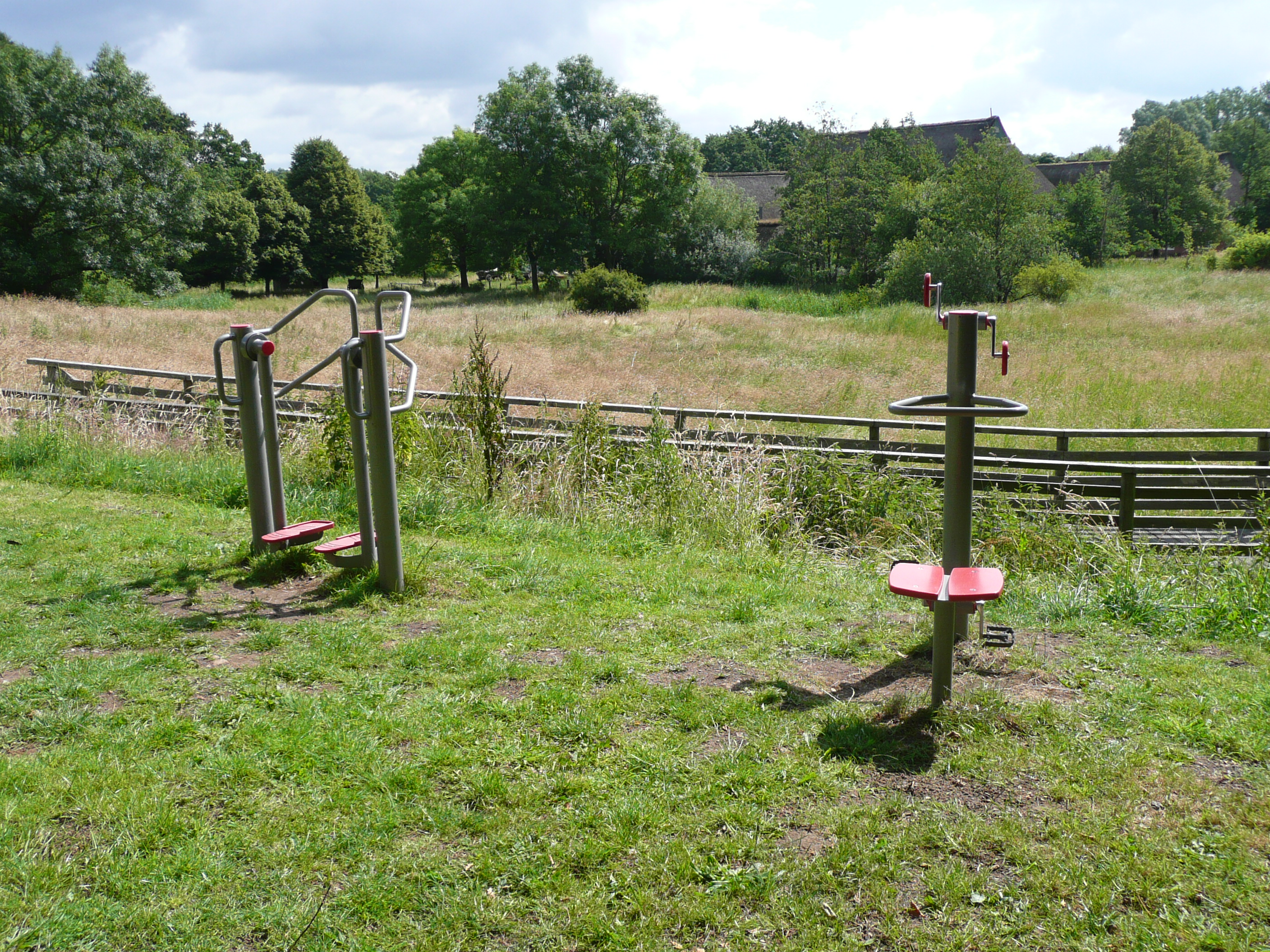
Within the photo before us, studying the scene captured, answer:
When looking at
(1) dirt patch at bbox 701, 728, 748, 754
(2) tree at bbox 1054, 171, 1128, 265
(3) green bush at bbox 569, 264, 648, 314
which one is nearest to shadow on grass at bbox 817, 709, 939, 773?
(1) dirt patch at bbox 701, 728, 748, 754

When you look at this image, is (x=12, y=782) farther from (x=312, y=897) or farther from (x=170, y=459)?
(x=170, y=459)

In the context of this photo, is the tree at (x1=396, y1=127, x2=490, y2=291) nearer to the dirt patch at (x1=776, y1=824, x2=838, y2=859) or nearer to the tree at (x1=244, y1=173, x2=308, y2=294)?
the tree at (x1=244, y1=173, x2=308, y2=294)

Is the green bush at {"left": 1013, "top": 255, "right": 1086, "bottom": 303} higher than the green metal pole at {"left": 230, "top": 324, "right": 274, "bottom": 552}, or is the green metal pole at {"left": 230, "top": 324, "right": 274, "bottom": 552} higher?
the green bush at {"left": 1013, "top": 255, "right": 1086, "bottom": 303}

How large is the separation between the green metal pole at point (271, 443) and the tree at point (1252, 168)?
205ft

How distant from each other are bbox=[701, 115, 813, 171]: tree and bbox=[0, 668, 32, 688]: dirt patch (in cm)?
11847

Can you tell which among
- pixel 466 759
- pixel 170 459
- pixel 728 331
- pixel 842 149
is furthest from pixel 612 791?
pixel 842 149

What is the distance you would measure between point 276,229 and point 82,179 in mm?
17933

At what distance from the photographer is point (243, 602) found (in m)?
4.84

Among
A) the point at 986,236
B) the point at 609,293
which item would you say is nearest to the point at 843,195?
the point at 986,236

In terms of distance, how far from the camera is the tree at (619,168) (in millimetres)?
49812

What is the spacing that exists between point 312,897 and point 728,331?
87.2ft

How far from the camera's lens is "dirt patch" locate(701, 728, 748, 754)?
3.21 m

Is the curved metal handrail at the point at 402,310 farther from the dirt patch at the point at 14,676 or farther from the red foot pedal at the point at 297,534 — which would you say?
the dirt patch at the point at 14,676

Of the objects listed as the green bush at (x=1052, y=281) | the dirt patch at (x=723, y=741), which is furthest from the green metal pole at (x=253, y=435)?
the green bush at (x=1052, y=281)
